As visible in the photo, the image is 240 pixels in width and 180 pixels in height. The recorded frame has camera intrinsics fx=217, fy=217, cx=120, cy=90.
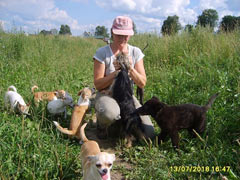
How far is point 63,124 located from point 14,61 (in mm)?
3077

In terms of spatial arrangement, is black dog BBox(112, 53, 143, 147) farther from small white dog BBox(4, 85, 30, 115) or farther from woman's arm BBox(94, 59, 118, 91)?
small white dog BBox(4, 85, 30, 115)

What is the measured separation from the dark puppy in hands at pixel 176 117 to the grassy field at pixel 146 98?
218 millimetres

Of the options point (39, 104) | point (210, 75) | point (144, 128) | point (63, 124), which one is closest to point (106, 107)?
point (144, 128)

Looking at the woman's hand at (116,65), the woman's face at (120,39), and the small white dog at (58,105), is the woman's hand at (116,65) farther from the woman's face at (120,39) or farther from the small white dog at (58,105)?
the small white dog at (58,105)

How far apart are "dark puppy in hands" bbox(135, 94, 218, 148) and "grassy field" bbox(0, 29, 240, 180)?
A: 8.6 inches

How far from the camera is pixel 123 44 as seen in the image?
368cm

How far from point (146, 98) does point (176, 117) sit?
75.6 inches

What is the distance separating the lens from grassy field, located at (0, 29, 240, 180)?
8.17 feet

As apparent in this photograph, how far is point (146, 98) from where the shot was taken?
5176 mm

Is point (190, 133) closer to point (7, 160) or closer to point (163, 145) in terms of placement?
point (163, 145)

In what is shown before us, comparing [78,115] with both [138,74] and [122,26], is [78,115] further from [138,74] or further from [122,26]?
[122,26]

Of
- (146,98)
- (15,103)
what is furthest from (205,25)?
(15,103)

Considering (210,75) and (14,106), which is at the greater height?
(210,75)
